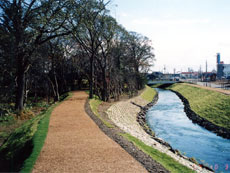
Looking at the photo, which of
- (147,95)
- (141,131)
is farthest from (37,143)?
(147,95)

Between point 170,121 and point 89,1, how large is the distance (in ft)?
61.6

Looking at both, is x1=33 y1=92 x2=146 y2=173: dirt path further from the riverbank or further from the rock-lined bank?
the riverbank

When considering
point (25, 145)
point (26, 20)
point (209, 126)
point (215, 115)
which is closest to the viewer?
point (25, 145)

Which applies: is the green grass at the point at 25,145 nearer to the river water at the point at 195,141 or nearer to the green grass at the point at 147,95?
the river water at the point at 195,141

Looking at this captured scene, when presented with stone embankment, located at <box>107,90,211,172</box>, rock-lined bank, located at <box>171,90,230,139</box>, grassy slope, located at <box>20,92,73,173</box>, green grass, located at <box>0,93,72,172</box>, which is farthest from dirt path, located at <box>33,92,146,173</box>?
rock-lined bank, located at <box>171,90,230,139</box>

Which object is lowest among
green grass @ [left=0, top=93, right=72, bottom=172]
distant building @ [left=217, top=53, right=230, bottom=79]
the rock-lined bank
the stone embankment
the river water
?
the river water

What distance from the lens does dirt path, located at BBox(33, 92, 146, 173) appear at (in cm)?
873

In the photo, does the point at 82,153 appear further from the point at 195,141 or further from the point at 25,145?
the point at 195,141

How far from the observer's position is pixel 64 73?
48062mm

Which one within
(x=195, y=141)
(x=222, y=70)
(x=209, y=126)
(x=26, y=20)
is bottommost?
(x=195, y=141)

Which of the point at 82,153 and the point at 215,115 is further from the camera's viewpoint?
the point at 215,115

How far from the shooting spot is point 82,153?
10.2 metres

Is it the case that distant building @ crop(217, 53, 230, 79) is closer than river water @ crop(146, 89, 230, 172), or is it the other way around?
river water @ crop(146, 89, 230, 172)

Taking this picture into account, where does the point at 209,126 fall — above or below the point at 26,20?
below
